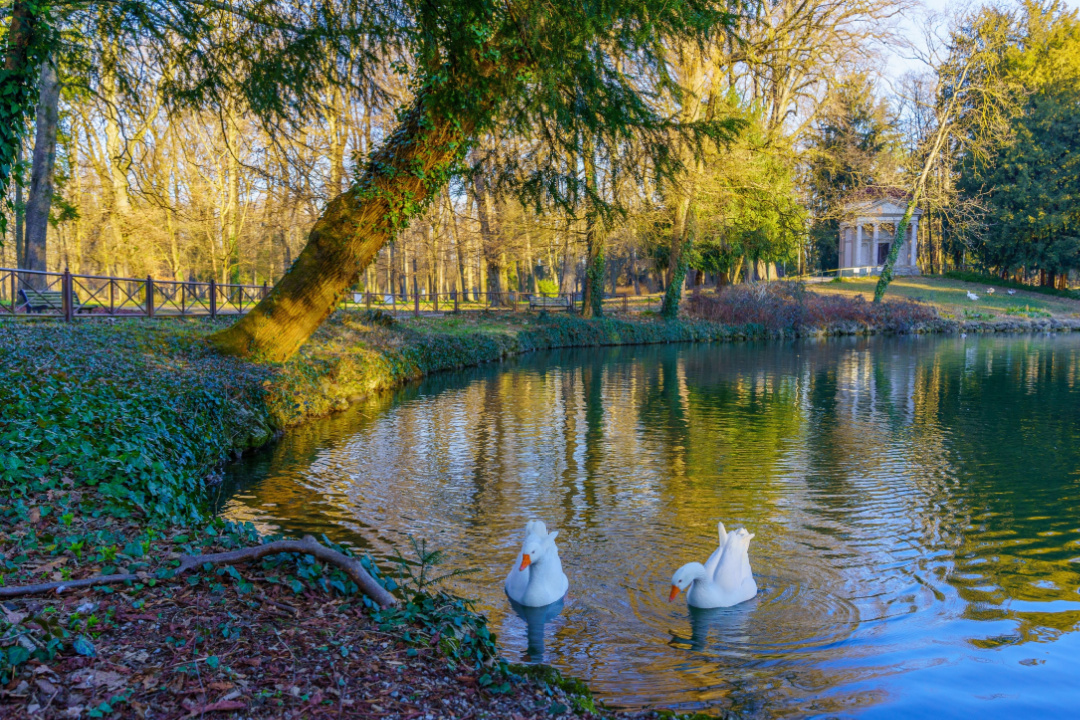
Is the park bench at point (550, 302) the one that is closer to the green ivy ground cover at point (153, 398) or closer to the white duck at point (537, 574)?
the green ivy ground cover at point (153, 398)

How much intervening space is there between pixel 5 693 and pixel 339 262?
8.83 metres

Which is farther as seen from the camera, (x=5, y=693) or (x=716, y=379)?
(x=716, y=379)

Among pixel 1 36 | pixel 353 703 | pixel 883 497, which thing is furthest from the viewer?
pixel 883 497

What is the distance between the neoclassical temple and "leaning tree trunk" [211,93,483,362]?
48.9 meters

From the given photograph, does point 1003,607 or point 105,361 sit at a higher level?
point 105,361

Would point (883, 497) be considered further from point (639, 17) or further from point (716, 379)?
point (716, 379)

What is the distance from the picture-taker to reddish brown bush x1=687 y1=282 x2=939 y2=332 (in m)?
35.8

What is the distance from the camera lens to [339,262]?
1137cm

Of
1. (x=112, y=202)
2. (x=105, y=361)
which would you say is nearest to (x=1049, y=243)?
(x=112, y=202)

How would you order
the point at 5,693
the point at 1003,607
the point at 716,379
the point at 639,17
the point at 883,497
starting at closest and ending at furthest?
the point at 5,693
the point at 1003,607
the point at 639,17
the point at 883,497
the point at 716,379

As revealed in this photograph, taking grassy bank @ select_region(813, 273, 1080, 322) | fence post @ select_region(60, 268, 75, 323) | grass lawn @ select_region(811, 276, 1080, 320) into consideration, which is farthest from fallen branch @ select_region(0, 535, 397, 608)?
grass lawn @ select_region(811, 276, 1080, 320)

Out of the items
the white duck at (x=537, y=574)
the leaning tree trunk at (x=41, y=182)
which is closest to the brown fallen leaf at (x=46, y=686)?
the white duck at (x=537, y=574)

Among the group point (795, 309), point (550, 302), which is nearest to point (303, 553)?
point (550, 302)

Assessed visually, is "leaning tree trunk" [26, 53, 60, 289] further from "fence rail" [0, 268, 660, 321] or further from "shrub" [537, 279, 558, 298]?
"shrub" [537, 279, 558, 298]
